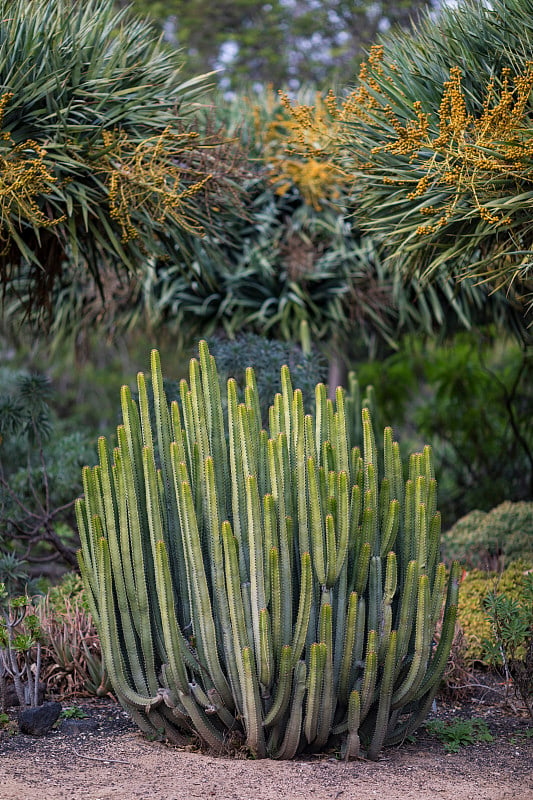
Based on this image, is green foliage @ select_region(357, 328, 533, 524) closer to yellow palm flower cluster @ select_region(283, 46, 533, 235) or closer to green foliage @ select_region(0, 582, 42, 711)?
yellow palm flower cluster @ select_region(283, 46, 533, 235)

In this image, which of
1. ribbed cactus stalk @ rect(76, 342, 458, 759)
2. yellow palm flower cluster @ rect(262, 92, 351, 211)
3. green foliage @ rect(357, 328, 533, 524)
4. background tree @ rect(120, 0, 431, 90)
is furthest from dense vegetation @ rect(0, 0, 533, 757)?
background tree @ rect(120, 0, 431, 90)

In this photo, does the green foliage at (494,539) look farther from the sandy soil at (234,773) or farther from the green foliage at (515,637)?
the sandy soil at (234,773)

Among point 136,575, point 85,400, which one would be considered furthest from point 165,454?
point 85,400

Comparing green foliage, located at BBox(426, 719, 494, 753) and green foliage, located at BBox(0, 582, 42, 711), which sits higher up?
green foliage, located at BBox(0, 582, 42, 711)

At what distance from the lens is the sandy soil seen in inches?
122

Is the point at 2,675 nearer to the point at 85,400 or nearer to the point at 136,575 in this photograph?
the point at 136,575

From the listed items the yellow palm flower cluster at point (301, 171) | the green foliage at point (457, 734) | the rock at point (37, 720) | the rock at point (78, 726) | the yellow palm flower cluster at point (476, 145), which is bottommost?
the green foliage at point (457, 734)

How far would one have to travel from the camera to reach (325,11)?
1459 cm

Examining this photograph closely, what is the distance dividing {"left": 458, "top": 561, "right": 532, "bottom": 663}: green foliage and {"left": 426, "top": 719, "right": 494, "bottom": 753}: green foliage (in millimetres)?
767

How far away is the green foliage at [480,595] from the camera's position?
482 cm

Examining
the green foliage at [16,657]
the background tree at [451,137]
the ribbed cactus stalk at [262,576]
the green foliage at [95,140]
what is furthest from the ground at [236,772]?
the green foliage at [95,140]

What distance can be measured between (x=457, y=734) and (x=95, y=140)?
3.30 metres

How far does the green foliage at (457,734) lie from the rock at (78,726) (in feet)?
4.95

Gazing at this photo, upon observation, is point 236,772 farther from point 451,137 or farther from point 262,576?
point 451,137
